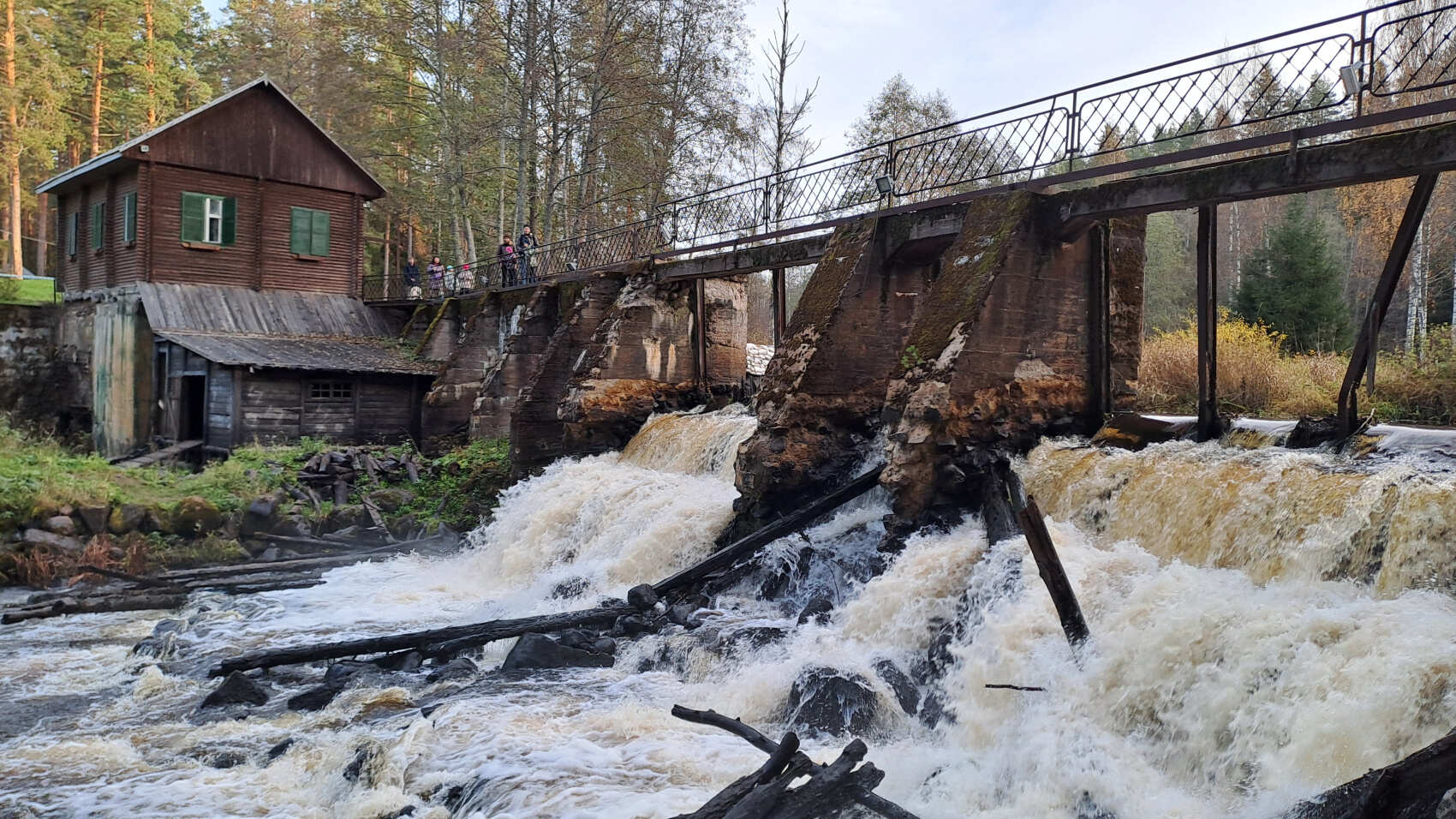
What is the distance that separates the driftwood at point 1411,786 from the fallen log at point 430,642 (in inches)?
265

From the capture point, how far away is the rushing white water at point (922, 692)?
16.8 feet

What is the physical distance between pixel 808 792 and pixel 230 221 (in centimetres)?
2189

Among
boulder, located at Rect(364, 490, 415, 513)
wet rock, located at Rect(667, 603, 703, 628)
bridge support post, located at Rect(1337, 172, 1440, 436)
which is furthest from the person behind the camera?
boulder, located at Rect(364, 490, 415, 513)

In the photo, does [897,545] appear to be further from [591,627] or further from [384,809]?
[384,809]

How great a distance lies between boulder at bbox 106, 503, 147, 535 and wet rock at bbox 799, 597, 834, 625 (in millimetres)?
11039

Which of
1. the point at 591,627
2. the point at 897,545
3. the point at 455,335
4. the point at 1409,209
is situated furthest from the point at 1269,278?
the point at 455,335

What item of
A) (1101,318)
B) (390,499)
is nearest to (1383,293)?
(1101,318)

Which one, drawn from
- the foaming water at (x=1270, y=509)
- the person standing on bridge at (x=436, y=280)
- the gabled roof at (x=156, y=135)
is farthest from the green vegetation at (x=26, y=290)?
the foaming water at (x=1270, y=509)

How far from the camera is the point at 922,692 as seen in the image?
704 centimetres

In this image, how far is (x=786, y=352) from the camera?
1167cm

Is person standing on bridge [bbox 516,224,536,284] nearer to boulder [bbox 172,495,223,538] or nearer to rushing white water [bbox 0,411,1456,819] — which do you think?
boulder [bbox 172,495,223,538]

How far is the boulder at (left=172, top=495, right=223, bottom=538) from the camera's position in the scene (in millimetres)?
14750

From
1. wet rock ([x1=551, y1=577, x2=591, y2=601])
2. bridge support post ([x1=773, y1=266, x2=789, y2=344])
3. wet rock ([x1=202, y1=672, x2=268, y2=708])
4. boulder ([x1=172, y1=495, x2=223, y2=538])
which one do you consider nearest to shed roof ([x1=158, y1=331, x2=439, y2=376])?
boulder ([x1=172, y1=495, x2=223, y2=538])

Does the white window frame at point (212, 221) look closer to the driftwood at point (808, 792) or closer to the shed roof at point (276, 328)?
the shed roof at point (276, 328)
